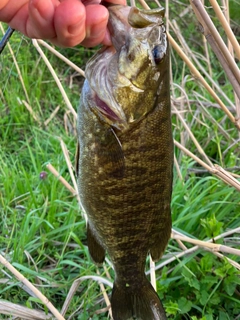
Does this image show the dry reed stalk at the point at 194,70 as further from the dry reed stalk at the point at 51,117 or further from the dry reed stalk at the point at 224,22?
the dry reed stalk at the point at 51,117

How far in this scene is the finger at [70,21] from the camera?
2.98ft

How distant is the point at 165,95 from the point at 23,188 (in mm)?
1367

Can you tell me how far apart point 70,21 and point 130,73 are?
13.2 inches

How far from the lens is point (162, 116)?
1.23 metres

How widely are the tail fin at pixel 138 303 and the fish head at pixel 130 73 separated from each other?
0.53 m

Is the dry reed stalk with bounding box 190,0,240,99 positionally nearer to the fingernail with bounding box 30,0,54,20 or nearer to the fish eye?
the fish eye

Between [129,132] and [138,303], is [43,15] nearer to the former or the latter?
[129,132]

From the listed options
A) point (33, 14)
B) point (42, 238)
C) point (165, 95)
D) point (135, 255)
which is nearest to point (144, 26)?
point (165, 95)

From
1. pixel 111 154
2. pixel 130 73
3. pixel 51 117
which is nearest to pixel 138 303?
pixel 111 154

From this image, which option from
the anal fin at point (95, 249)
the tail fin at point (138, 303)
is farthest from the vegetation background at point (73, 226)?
the anal fin at point (95, 249)

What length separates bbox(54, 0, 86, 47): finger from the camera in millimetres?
909

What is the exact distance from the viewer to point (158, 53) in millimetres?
1217

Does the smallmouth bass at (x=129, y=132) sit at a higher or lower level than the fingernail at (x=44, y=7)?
lower

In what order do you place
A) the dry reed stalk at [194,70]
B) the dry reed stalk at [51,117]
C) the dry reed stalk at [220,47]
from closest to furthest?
the dry reed stalk at [220,47], the dry reed stalk at [194,70], the dry reed stalk at [51,117]
